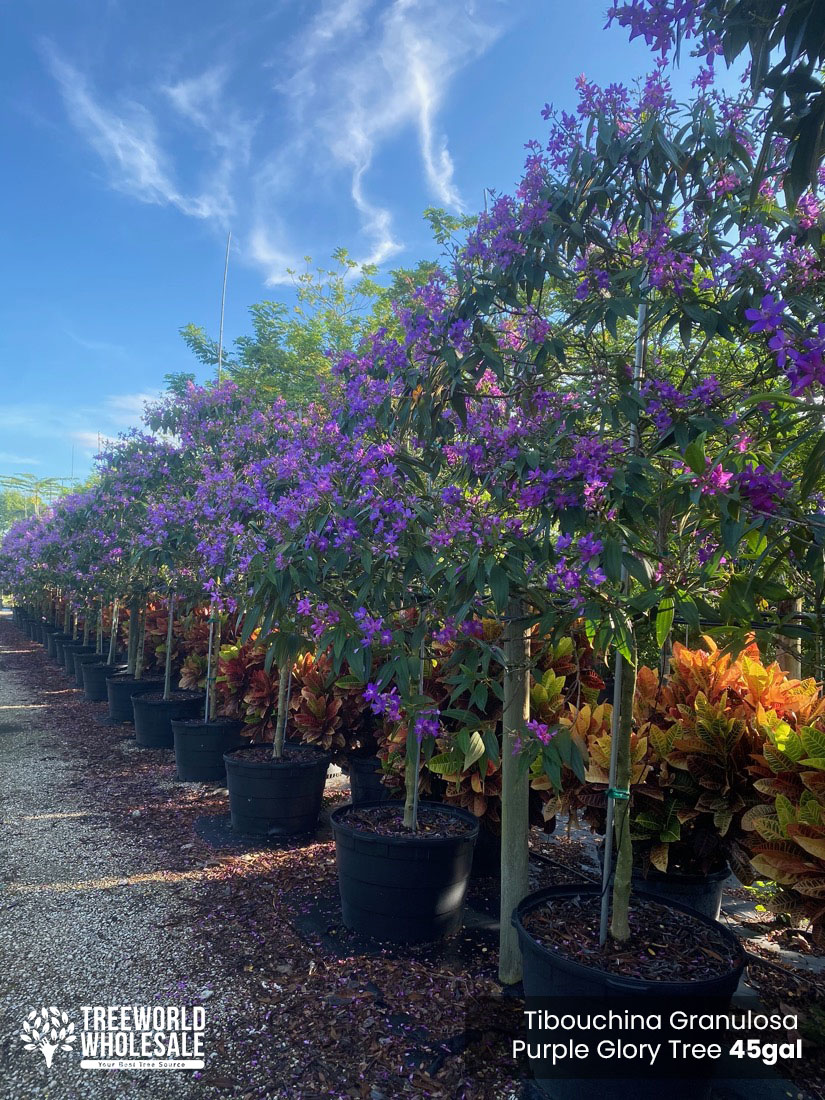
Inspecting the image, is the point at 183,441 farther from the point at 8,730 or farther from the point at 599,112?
the point at 599,112

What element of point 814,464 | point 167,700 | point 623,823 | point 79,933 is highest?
point 814,464

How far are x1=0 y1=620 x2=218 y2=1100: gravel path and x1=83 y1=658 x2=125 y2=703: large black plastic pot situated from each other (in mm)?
3380

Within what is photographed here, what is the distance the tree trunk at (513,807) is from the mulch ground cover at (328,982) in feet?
0.39

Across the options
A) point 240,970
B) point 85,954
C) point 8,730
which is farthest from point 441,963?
point 8,730

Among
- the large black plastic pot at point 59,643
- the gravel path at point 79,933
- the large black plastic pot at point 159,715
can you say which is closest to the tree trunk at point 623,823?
the gravel path at point 79,933

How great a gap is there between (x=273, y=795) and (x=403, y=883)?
4.28 ft

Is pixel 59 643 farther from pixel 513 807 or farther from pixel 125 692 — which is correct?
pixel 513 807

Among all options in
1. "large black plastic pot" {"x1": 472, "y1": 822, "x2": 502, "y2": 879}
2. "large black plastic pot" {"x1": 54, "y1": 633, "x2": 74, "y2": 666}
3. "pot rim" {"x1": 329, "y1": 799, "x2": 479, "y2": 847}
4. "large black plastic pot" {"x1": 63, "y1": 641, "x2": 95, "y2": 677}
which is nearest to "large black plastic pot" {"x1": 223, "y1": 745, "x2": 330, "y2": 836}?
"pot rim" {"x1": 329, "y1": 799, "x2": 479, "y2": 847}

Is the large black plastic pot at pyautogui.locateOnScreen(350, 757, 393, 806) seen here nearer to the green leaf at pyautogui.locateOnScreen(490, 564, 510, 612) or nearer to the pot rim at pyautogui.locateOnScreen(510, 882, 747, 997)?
the pot rim at pyautogui.locateOnScreen(510, 882, 747, 997)

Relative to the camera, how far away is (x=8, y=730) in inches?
258

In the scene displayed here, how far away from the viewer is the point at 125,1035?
6.56 ft

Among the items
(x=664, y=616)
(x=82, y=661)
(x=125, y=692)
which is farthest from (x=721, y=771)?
(x=82, y=661)

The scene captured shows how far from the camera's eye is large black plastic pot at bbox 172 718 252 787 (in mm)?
4712

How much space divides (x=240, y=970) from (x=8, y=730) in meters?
5.35
